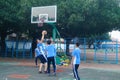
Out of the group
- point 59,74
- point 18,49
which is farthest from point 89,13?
point 59,74

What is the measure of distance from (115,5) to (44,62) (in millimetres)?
12251

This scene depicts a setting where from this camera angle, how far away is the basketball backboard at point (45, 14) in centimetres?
1964

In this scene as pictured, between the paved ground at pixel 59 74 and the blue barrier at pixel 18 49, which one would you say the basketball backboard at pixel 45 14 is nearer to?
the paved ground at pixel 59 74

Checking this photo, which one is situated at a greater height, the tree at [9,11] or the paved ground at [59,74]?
the tree at [9,11]

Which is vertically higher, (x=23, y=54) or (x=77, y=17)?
(x=77, y=17)

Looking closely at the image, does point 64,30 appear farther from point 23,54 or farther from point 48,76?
point 48,76

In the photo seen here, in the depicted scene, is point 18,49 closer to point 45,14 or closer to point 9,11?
point 9,11

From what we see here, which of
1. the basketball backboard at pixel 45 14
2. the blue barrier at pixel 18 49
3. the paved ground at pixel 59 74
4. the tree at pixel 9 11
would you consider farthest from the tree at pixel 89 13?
the paved ground at pixel 59 74

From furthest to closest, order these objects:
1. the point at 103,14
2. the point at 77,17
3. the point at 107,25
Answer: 1. the point at 107,25
2. the point at 103,14
3. the point at 77,17

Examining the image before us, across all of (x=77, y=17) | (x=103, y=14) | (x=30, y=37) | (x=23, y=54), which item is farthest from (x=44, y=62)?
(x=30, y=37)

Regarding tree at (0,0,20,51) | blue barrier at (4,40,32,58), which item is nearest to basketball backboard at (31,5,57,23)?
tree at (0,0,20,51)

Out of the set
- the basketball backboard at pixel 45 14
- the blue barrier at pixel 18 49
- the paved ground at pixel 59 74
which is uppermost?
the basketball backboard at pixel 45 14

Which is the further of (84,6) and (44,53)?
(84,6)

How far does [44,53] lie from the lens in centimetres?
1524
